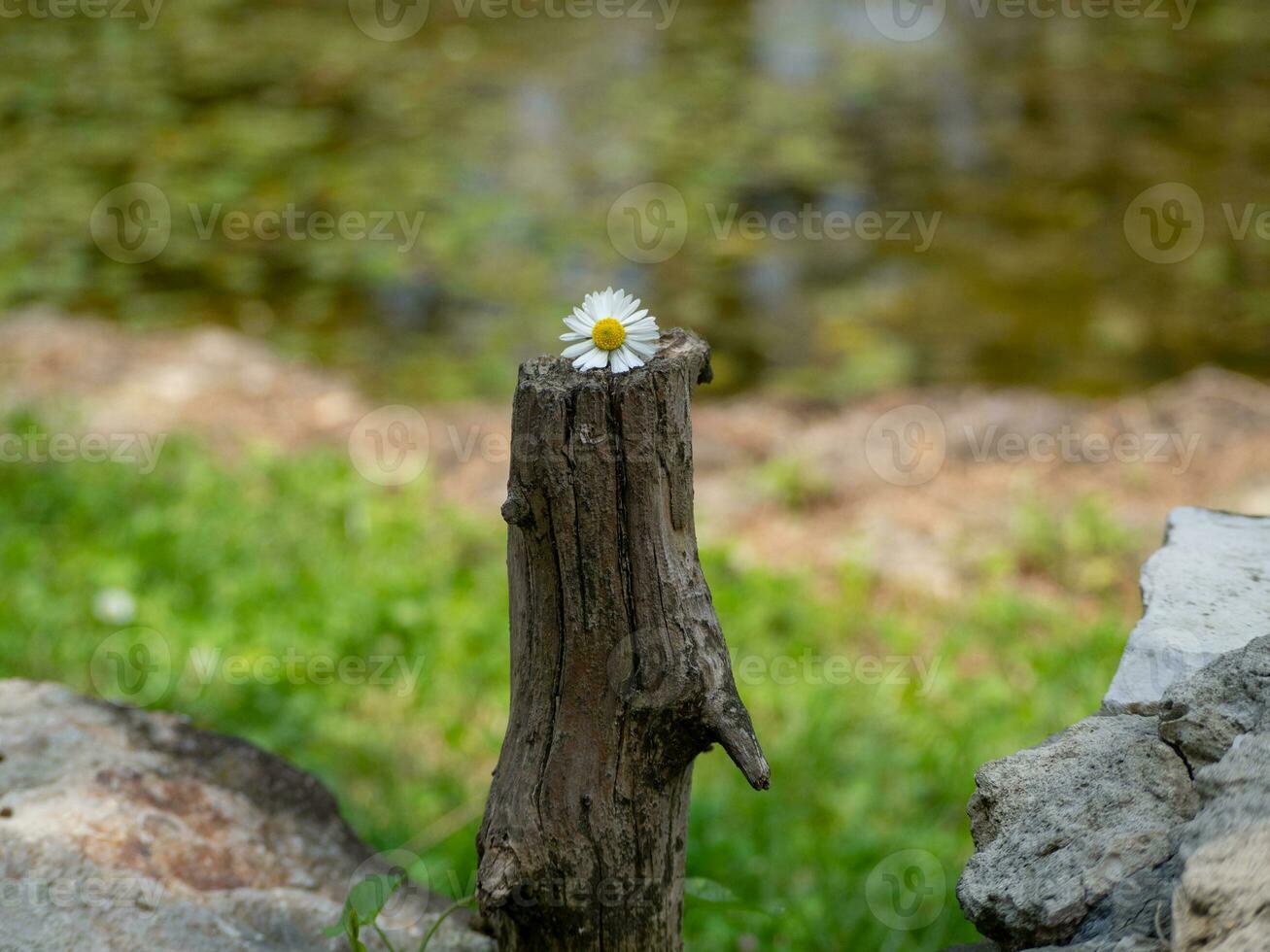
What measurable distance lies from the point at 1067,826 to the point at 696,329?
4565 mm

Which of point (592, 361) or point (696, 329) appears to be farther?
point (696, 329)

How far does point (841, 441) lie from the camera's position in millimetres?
4992

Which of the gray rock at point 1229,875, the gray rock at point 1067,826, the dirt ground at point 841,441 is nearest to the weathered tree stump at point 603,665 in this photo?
the gray rock at point 1067,826

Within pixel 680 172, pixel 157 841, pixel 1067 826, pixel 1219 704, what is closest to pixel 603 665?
pixel 1067 826

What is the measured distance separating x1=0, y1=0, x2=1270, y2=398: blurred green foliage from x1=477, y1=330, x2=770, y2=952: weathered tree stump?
12.1ft

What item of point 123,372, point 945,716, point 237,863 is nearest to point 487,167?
point 123,372

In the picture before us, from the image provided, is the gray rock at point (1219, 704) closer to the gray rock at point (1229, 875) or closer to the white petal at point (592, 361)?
the gray rock at point (1229, 875)

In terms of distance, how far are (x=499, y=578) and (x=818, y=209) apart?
397cm

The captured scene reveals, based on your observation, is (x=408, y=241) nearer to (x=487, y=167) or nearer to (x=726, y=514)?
(x=487, y=167)

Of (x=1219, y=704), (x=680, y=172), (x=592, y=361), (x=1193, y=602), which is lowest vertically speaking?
(x=1219, y=704)

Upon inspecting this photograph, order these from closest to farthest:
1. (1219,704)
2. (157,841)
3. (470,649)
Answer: (1219,704), (157,841), (470,649)

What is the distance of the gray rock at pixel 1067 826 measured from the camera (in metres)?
1.70

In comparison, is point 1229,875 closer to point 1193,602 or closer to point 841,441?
point 1193,602

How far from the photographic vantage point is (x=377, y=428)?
16.7ft
